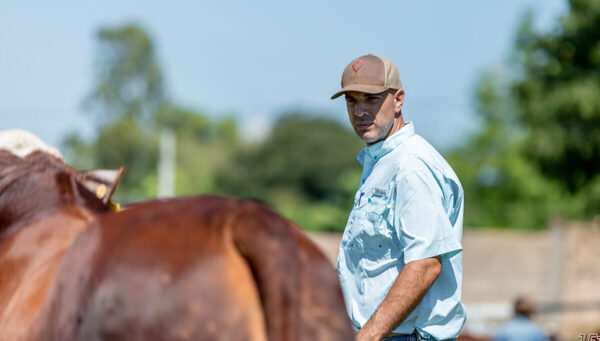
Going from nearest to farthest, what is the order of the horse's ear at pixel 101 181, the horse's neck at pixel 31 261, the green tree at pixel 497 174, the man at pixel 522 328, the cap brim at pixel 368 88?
the horse's neck at pixel 31 261 < the horse's ear at pixel 101 181 < the cap brim at pixel 368 88 < the man at pixel 522 328 < the green tree at pixel 497 174

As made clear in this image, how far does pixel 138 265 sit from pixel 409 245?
127cm

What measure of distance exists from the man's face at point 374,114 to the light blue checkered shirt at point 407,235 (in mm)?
67

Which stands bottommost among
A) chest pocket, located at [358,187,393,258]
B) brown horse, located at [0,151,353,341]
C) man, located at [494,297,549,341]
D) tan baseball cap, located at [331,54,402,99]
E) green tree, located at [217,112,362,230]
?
green tree, located at [217,112,362,230]

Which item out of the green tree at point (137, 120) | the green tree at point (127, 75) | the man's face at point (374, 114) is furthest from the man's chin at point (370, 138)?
the green tree at point (127, 75)

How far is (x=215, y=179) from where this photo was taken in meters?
58.2

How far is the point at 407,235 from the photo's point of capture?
3051mm

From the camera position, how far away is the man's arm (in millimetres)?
2941

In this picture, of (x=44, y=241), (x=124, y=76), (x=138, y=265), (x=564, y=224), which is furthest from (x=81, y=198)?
(x=124, y=76)

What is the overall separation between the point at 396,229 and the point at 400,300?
0.32m

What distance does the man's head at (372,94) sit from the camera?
3334 millimetres

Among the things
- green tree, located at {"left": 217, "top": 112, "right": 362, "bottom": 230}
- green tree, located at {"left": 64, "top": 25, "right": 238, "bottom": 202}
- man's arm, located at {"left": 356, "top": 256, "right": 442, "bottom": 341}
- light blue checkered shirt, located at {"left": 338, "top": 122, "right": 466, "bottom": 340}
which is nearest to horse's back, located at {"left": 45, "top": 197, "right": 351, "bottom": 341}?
man's arm, located at {"left": 356, "top": 256, "right": 442, "bottom": 341}

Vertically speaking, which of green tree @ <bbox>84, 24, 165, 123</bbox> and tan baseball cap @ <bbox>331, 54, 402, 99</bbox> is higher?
tan baseball cap @ <bbox>331, 54, 402, 99</bbox>

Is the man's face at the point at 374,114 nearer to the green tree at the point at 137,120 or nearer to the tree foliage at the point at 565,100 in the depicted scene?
the tree foliage at the point at 565,100

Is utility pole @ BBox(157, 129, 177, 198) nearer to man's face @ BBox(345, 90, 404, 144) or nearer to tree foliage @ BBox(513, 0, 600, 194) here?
tree foliage @ BBox(513, 0, 600, 194)
